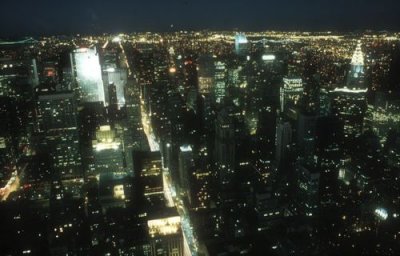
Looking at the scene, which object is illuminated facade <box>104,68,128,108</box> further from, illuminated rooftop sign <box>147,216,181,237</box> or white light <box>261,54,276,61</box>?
illuminated rooftop sign <box>147,216,181,237</box>

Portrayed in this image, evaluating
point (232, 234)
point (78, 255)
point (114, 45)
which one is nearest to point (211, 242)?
point (232, 234)

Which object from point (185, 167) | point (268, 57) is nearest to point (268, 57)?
point (268, 57)

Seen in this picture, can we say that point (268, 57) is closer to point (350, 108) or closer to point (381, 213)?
point (350, 108)

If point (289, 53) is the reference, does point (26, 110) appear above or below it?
below

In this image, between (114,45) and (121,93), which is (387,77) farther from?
(114,45)

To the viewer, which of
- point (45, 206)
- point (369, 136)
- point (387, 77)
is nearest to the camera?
point (45, 206)

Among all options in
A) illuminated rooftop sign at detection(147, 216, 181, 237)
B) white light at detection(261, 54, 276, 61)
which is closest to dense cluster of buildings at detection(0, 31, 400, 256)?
illuminated rooftop sign at detection(147, 216, 181, 237)

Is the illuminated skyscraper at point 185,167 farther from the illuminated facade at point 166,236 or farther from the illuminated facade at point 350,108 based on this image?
the illuminated facade at point 350,108
